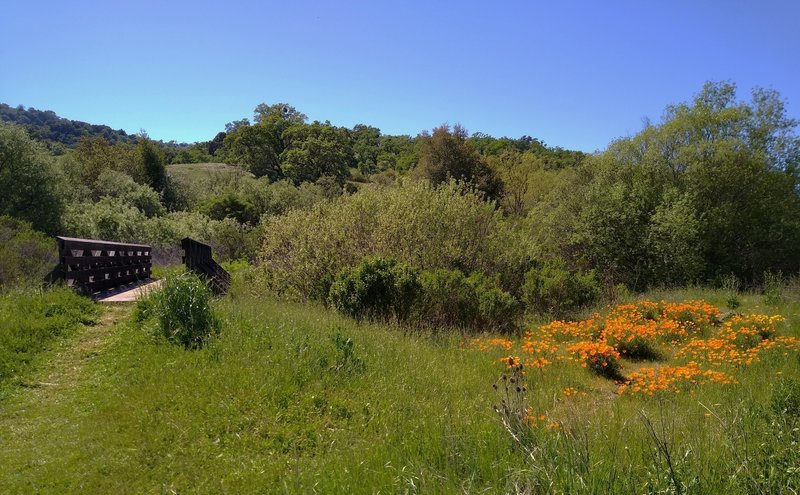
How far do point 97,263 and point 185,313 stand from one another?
5145 mm

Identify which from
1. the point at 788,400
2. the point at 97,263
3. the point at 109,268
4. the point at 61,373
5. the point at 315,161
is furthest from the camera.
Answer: the point at 315,161

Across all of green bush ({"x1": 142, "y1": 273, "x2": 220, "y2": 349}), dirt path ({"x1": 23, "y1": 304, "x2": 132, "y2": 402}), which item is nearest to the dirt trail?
dirt path ({"x1": 23, "y1": 304, "x2": 132, "y2": 402})

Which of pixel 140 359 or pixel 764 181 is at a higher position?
pixel 764 181

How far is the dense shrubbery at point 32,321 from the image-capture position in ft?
19.2

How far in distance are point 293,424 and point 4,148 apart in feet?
86.0

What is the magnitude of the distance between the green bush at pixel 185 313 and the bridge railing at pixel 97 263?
2.96 metres

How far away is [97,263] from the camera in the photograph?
394 inches

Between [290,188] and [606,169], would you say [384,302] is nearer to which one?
[606,169]

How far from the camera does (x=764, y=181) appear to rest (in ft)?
70.8

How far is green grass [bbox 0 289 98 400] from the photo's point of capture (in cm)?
572

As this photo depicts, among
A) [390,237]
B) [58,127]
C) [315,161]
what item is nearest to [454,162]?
[390,237]

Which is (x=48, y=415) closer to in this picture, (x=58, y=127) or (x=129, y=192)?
(x=129, y=192)

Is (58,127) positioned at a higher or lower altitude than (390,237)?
higher

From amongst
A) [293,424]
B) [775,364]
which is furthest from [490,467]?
[775,364]
